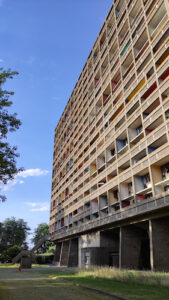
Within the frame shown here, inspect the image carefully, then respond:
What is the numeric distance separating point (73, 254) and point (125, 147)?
23.2 meters

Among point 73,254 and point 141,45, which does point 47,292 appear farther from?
point 73,254

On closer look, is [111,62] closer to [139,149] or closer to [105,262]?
A: [139,149]

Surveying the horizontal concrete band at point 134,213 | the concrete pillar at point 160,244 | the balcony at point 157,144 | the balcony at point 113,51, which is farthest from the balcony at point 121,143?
the balcony at point 113,51

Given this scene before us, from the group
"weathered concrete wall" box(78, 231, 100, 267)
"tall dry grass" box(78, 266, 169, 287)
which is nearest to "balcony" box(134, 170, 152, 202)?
"tall dry grass" box(78, 266, 169, 287)

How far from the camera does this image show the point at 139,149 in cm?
2402

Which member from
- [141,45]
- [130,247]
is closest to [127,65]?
[141,45]

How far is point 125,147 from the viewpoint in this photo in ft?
89.4

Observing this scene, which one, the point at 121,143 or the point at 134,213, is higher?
the point at 121,143

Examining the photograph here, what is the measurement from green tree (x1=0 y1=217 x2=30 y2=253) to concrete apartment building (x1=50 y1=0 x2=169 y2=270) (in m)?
42.0

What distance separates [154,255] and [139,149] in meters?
10.3

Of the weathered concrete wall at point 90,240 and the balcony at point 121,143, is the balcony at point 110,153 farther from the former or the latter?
the weathered concrete wall at point 90,240

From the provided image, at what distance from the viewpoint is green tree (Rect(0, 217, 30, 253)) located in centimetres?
8014

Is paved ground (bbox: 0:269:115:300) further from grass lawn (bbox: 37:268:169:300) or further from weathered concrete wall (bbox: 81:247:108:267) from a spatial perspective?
weathered concrete wall (bbox: 81:247:108:267)

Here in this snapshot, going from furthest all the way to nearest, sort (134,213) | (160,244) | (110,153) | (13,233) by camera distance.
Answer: (13,233) < (110,153) < (134,213) < (160,244)
